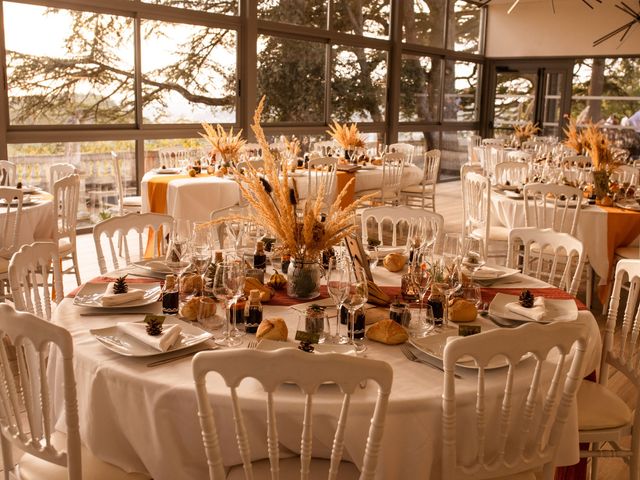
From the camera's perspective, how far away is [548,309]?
2.50 metres

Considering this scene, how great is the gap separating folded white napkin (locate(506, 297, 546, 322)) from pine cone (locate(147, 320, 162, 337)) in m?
1.21

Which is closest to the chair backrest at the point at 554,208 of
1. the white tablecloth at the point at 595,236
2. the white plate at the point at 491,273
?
the white tablecloth at the point at 595,236

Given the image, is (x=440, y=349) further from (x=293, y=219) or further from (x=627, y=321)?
(x=627, y=321)

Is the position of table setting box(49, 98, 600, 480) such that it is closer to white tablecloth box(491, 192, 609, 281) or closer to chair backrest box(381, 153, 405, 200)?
white tablecloth box(491, 192, 609, 281)

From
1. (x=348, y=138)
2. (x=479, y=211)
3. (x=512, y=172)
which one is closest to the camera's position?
(x=479, y=211)

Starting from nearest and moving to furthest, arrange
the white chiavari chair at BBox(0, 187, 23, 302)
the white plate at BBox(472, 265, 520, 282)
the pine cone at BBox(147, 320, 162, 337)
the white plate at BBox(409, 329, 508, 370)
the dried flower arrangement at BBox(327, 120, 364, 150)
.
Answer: the white plate at BBox(409, 329, 508, 370)
the pine cone at BBox(147, 320, 162, 337)
the white plate at BBox(472, 265, 520, 282)
the white chiavari chair at BBox(0, 187, 23, 302)
the dried flower arrangement at BBox(327, 120, 364, 150)

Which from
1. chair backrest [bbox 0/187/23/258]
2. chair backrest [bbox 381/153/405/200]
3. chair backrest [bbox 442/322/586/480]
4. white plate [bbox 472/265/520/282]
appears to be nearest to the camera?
chair backrest [bbox 442/322/586/480]

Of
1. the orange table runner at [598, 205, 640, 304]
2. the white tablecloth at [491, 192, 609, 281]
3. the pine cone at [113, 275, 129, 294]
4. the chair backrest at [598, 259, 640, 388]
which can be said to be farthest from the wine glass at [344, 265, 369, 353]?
the orange table runner at [598, 205, 640, 304]

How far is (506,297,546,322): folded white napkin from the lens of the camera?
93.2 inches

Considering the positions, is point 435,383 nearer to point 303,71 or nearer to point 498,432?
point 498,432

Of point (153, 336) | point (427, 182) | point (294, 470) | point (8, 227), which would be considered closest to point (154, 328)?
point (153, 336)

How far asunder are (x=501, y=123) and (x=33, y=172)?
9.35m

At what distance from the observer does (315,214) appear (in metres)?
2.43

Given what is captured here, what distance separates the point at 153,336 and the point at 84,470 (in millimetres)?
422
